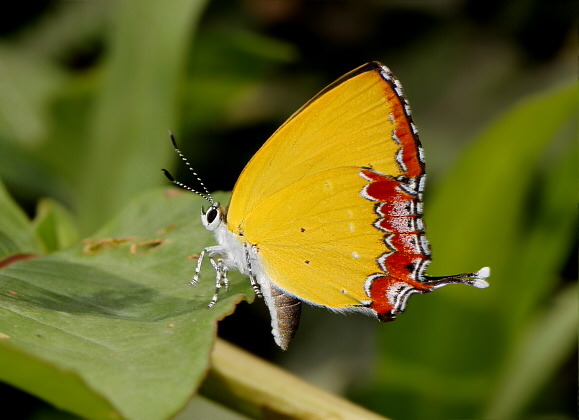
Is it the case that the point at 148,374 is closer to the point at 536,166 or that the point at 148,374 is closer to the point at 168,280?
the point at 168,280

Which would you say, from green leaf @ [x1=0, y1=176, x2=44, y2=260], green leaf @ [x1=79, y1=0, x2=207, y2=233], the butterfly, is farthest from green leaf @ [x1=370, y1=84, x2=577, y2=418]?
green leaf @ [x1=0, y1=176, x2=44, y2=260]

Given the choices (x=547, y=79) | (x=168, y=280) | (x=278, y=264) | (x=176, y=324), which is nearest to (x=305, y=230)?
(x=278, y=264)

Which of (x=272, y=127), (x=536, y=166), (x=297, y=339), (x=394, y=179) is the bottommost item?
(x=297, y=339)

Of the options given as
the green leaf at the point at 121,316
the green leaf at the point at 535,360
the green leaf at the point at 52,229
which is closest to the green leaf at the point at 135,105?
the green leaf at the point at 52,229

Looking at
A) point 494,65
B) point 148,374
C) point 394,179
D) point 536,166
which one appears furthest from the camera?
point 494,65

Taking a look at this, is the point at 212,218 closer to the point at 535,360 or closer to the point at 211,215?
the point at 211,215

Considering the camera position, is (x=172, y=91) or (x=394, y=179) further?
(x=172, y=91)

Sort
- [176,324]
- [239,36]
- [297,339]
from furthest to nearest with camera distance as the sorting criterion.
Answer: [297,339] < [239,36] < [176,324]
